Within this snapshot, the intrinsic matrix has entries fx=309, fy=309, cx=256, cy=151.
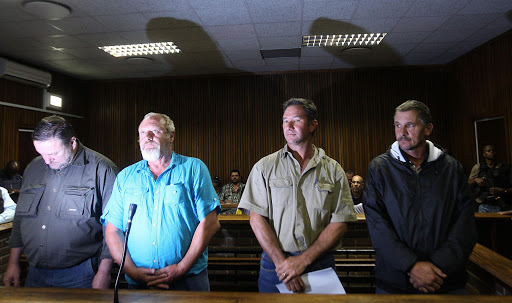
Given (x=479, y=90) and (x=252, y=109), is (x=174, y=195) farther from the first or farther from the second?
(x=479, y=90)

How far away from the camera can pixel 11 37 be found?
4609 mm

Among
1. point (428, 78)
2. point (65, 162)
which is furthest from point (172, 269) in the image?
point (428, 78)

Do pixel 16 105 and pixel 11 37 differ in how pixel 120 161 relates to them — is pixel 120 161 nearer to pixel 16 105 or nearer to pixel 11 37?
pixel 16 105

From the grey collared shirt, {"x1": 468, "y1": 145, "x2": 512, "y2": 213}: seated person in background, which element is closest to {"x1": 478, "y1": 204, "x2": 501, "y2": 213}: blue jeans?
{"x1": 468, "y1": 145, "x2": 512, "y2": 213}: seated person in background

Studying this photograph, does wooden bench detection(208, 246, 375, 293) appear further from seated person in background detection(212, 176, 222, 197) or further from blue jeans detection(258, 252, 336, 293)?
seated person in background detection(212, 176, 222, 197)

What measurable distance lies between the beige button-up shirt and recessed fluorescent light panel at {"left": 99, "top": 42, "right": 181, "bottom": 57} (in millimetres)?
4013

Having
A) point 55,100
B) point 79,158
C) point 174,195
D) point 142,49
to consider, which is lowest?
point 174,195

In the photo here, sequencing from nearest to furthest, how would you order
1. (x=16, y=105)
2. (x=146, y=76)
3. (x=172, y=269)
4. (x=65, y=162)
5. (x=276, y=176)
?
(x=172, y=269), (x=276, y=176), (x=65, y=162), (x=16, y=105), (x=146, y=76)

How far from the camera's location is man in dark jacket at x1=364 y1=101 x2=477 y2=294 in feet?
4.97

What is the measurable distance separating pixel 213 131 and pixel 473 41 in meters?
5.05

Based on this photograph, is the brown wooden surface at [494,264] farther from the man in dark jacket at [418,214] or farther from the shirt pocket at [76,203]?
the shirt pocket at [76,203]

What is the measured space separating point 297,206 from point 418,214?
24.4 inches

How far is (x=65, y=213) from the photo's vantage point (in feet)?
5.96

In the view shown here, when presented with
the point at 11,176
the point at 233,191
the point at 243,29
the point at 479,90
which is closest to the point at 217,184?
the point at 233,191
